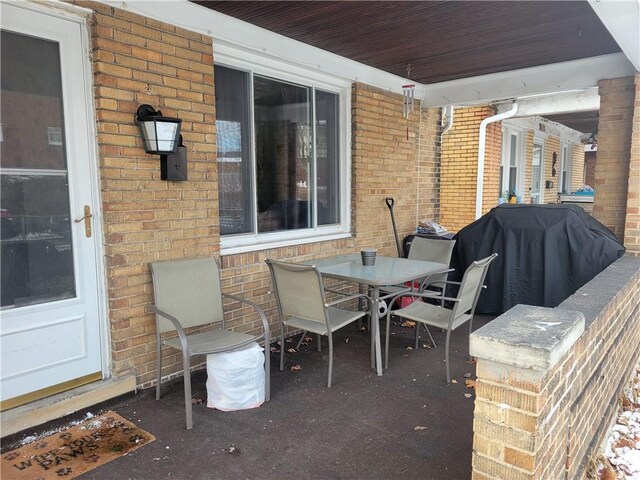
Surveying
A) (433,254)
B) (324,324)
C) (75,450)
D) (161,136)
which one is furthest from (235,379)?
(433,254)

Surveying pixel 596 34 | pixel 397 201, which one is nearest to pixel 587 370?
pixel 596 34

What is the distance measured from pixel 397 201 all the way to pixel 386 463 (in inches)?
151

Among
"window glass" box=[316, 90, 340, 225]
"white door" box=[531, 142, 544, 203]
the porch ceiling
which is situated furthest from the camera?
"white door" box=[531, 142, 544, 203]

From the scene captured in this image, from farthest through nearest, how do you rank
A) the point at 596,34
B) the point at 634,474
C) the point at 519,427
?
the point at 596,34
the point at 634,474
the point at 519,427

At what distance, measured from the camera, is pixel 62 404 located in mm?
2693

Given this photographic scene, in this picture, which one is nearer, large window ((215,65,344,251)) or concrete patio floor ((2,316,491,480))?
concrete patio floor ((2,316,491,480))

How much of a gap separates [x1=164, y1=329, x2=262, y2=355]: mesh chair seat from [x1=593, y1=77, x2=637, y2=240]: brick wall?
161 inches

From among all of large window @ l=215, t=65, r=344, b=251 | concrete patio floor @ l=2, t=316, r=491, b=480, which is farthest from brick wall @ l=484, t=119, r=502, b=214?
concrete patio floor @ l=2, t=316, r=491, b=480

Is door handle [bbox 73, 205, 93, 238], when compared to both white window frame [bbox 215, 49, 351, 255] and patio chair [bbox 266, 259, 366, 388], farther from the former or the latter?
patio chair [bbox 266, 259, 366, 388]

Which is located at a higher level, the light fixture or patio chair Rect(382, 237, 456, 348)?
the light fixture

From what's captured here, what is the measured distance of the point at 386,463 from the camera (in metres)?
2.38

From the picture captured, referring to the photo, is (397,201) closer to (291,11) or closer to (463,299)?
(463,299)

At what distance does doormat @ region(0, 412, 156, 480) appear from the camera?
2279 millimetres

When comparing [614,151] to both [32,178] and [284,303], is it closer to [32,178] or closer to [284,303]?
[284,303]
